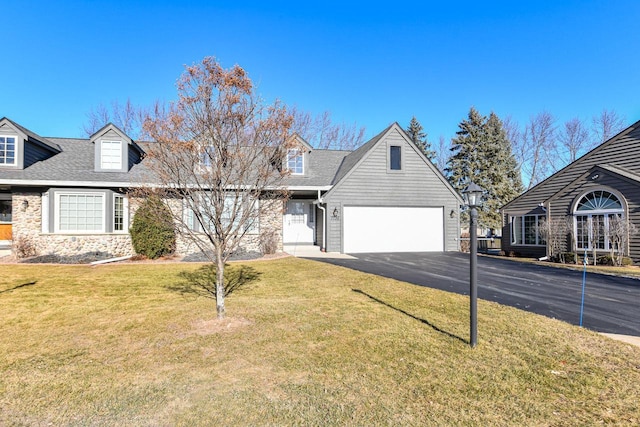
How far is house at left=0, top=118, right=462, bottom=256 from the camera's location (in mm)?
14000

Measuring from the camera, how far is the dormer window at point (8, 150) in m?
14.4

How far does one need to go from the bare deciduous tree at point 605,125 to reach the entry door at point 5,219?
45.8 m

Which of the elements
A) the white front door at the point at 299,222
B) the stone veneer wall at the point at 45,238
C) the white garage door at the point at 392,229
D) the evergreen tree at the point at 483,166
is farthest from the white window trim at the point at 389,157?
the evergreen tree at the point at 483,166

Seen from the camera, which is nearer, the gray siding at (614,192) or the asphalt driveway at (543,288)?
the asphalt driveway at (543,288)

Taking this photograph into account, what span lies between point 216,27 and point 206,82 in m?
11.1

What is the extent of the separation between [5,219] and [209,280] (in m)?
15.0

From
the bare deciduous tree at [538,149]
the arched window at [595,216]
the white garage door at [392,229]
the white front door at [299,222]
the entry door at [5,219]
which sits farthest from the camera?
the bare deciduous tree at [538,149]

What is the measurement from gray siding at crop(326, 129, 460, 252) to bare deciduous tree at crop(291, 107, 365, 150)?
16.6 meters

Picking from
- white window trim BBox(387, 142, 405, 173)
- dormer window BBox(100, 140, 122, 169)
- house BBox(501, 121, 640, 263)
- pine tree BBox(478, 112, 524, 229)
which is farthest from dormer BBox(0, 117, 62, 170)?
pine tree BBox(478, 112, 524, 229)

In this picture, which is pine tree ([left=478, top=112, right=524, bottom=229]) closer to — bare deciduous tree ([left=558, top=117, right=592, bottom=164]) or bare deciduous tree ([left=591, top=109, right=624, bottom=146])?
bare deciduous tree ([left=558, top=117, right=592, bottom=164])

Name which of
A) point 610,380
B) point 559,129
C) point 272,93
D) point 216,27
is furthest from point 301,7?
point 559,129

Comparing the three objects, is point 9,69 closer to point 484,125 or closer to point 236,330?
point 236,330

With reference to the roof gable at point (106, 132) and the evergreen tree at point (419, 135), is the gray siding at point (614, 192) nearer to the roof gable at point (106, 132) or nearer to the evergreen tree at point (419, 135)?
the evergreen tree at point (419, 135)

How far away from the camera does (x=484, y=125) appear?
30234mm
